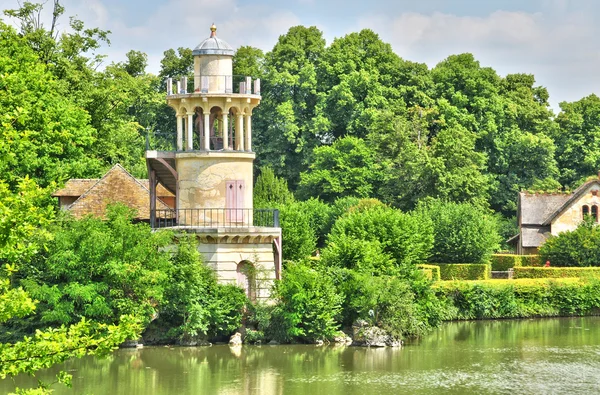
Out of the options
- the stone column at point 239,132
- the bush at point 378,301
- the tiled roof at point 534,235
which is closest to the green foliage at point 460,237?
the tiled roof at point 534,235

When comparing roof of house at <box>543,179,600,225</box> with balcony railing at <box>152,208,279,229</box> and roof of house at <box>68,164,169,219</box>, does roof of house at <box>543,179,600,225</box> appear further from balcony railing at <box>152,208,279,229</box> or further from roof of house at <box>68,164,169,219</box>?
roof of house at <box>68,164,169,219</box>

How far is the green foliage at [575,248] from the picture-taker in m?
56.8

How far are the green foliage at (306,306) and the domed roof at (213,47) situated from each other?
7.91 meters

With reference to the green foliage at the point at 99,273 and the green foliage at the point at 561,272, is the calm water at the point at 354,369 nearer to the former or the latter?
the green foliage at the point at 99,273

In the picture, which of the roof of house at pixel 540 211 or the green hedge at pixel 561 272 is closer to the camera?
the green hedge at pixel 561 272

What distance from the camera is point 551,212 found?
6525cm

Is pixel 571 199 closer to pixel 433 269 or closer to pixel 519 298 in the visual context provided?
pixel 519 298

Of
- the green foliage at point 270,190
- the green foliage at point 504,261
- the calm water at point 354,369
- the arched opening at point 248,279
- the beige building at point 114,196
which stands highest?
the green foliage at point 270,190

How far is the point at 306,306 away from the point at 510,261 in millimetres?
21739

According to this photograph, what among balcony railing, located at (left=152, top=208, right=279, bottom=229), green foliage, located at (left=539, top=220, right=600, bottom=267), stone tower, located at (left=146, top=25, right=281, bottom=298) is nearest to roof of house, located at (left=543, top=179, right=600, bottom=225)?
green foliage, located at (left=539, top=220, right=600, bottom=267)

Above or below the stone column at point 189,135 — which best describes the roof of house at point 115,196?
below

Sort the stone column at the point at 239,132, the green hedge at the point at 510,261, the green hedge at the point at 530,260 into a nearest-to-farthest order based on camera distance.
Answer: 1. the stone column at the point at 239,132
2. the green hedge at the point at 530,260
3. the green hedge at the point at 510,261

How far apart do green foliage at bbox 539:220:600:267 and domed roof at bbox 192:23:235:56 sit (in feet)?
69.0

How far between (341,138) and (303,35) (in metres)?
8.29
